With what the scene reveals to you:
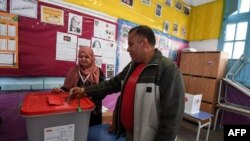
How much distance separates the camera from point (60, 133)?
815mm

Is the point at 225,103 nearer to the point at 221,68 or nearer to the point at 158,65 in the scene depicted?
the point at 221,68

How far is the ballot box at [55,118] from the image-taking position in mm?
745

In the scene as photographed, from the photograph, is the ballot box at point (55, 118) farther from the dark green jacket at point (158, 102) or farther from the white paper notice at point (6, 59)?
the white paper notice at point (6, 59)

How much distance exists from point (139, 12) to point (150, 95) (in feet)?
7.45

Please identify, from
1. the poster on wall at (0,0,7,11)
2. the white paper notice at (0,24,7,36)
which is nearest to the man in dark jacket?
the white paper notice at (0,24,7,36)

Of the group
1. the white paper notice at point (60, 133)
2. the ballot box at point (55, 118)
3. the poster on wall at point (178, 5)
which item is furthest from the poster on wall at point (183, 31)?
the white paper notice at point (60, 133)

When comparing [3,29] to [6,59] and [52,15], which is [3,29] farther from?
[52,15]

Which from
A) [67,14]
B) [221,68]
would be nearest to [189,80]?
[221,68]

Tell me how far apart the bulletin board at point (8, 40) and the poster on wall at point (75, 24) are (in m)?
0.58

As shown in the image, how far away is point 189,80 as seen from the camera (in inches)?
151

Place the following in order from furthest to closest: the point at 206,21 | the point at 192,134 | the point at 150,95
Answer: the point at 206,21 < the point at 192,134 < the point at 150,95

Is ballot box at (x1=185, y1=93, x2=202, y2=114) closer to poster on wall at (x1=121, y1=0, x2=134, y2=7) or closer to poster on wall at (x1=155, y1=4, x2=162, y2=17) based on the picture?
poster on wall at (x1=155, y1=4, x2=162, y2=17)

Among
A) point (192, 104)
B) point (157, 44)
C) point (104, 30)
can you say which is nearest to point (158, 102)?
point (104, 30)

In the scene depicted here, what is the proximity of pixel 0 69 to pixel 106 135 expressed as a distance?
4.26 ft
